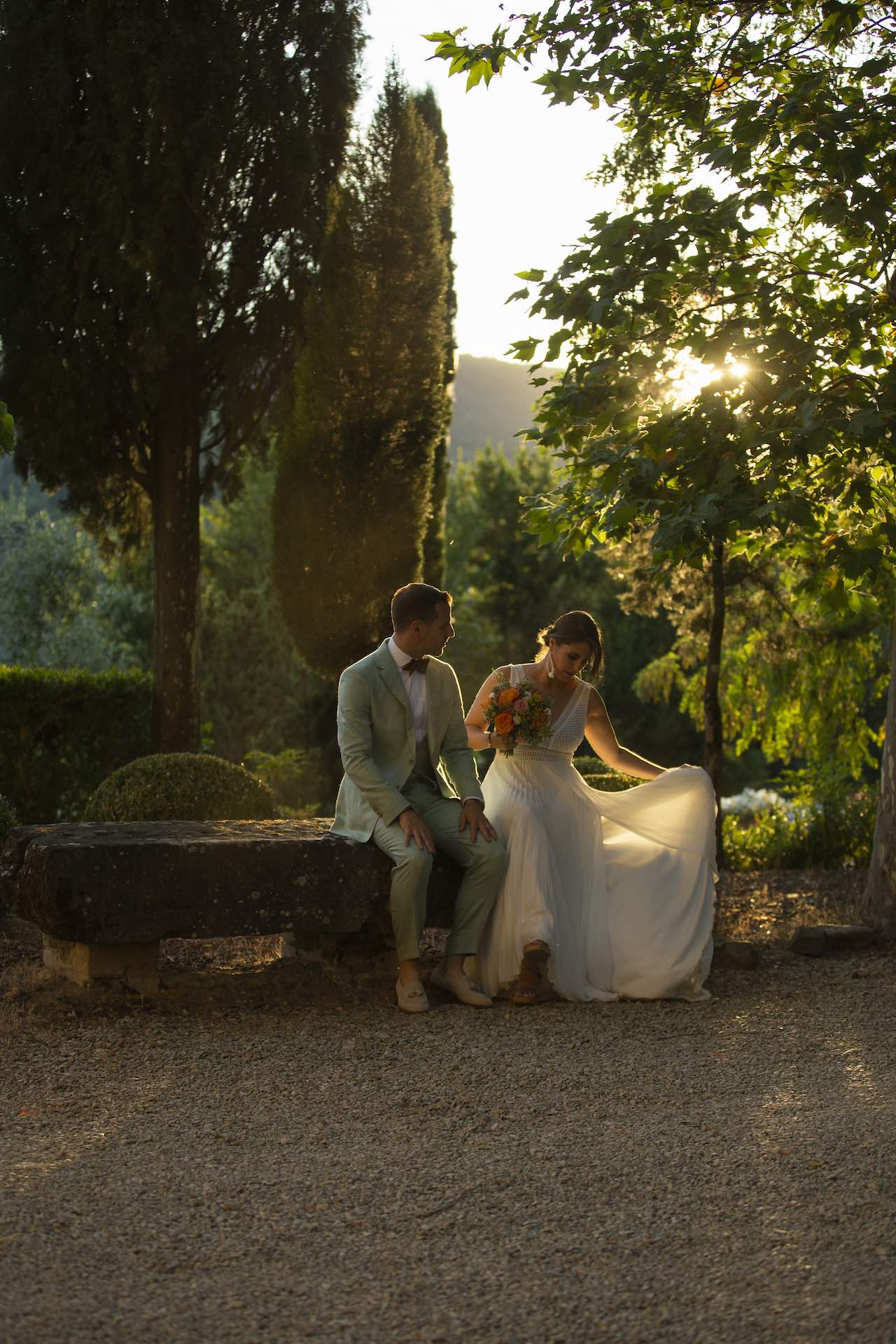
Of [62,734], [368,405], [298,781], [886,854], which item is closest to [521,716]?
[886,854]

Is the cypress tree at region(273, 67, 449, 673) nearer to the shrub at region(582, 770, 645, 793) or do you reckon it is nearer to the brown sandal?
the shrub at region(582, 770, 645, 793)

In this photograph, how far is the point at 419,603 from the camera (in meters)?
6.41

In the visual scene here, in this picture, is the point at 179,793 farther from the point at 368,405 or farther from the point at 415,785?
the point at 368,405

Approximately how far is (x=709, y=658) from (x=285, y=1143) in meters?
7.11

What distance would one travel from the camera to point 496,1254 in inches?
130

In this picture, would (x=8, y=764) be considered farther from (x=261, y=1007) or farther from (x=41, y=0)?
(x=41, y=0)

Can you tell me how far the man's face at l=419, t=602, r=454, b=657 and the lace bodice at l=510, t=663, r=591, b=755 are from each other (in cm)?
65

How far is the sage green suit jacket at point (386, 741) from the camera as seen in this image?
6371mm

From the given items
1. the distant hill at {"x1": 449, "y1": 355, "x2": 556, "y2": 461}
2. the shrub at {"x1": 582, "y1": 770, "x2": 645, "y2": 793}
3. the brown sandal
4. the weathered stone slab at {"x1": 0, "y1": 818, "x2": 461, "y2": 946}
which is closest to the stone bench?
the weathered stone slab at {"x1": 0, "y1": 818, "x2": 461, "y2": 946}

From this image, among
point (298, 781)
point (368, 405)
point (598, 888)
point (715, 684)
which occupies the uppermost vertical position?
point (368, 405)

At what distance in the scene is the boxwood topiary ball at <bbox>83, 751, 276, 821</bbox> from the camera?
8508 millimetres

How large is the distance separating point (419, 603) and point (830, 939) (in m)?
3.37

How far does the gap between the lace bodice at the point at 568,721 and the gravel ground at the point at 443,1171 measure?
1.37 metres

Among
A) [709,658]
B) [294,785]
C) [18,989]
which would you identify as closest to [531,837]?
[18,989]
